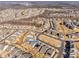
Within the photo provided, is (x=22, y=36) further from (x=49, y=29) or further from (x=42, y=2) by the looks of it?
(x=42, y=2)

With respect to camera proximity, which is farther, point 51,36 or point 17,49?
point 51,36

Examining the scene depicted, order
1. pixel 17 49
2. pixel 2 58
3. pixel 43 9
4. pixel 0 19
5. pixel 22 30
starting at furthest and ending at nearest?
1. pixel 43 9
2. pixel 0 19
3. pixel 22 30
4. pixel 17 49
5. pixel 2 58

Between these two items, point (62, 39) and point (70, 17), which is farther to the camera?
point (70, 17)

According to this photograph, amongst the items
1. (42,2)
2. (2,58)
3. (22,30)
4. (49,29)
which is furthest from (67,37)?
(42,2)

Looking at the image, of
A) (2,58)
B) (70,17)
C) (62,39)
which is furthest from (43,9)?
(2,58)

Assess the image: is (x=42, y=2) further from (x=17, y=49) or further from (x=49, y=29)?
(x=17, y=49)

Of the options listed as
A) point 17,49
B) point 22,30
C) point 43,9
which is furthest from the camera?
point 43,9

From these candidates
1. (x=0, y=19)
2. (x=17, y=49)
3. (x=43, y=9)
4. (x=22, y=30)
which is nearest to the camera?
(x=17, y=49)

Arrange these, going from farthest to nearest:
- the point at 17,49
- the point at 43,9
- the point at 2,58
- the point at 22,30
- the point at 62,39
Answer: the point at 43,9 → the point at 22,30 → the point at 62,39 → the point at 17,49 → the point at 2,58
